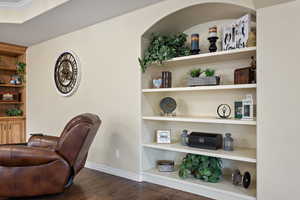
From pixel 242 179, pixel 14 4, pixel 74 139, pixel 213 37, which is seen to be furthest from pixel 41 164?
pixel 14 4

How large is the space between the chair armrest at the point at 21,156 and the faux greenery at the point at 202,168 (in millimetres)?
1643

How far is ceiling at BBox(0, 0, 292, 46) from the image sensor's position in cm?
286

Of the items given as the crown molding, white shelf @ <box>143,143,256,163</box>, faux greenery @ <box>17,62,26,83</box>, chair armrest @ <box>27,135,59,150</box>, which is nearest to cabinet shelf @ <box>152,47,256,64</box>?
white shelf @ <box>143,143,256,163</box>

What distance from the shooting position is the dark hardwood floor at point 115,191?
2488 millimetres

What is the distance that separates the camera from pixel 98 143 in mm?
3602

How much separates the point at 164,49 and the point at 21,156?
2064 millimetres

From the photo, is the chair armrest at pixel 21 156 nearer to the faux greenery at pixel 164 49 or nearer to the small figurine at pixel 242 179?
the faux greenery at pixel 164 49

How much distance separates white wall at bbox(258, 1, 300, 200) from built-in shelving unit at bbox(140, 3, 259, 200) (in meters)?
0.14

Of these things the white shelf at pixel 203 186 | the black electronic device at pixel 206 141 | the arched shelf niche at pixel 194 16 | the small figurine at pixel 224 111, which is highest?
the arched shelf niche at pixel 194 16

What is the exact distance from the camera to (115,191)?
2.67m

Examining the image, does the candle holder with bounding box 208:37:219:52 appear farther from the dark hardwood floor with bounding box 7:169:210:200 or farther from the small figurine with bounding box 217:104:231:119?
the dark hardwood floor with bounding box 7:169:210:200

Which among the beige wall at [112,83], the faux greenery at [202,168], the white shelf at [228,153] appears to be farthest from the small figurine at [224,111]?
the beige wall at [112,83]

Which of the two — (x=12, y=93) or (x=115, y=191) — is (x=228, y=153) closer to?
(x=115, y=191)

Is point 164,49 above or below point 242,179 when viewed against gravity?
above
